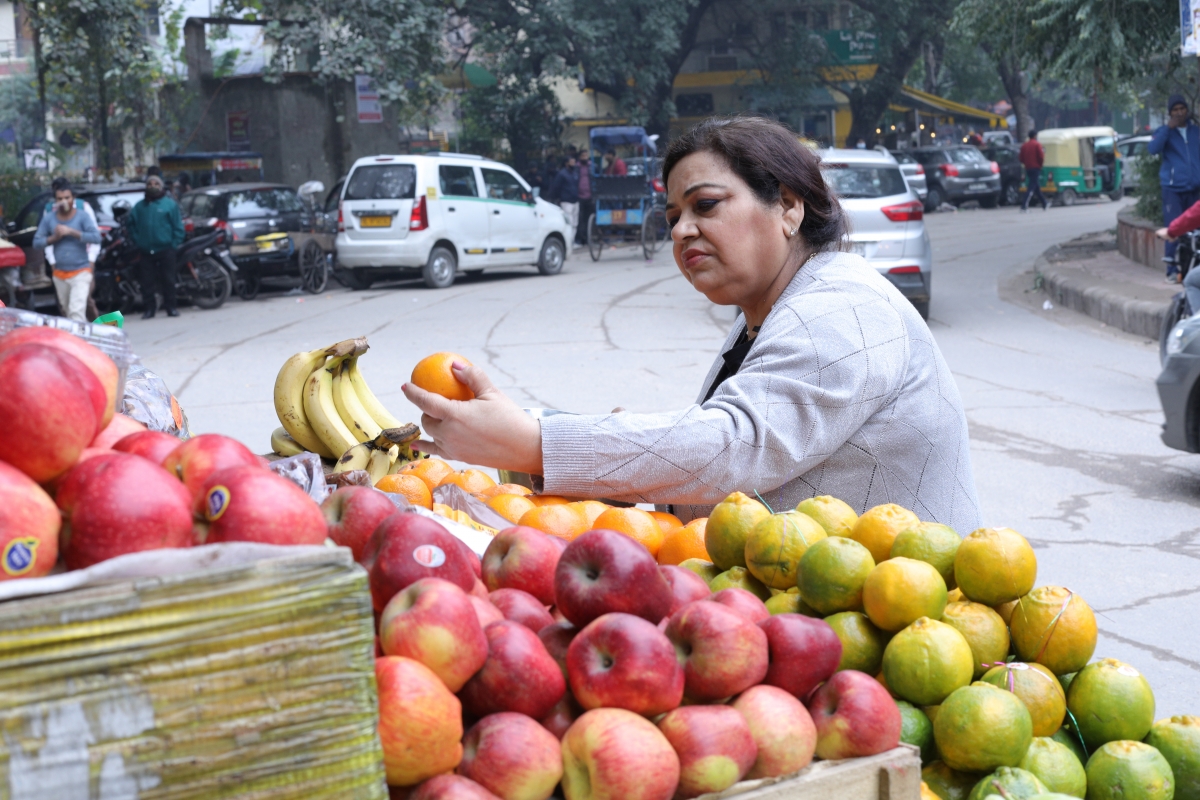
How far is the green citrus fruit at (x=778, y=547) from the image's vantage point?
207cm

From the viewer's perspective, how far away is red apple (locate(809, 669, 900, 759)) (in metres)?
1.60

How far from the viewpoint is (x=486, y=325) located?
13508mm

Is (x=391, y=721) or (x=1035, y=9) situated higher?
(x=1035, y=9)

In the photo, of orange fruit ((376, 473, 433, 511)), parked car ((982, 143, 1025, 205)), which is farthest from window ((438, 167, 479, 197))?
parked car ((982, 143, 1025, 205))

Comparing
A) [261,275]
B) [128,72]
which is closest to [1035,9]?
[261,275]

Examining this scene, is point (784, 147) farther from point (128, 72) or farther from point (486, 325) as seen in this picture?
point (128, 72)

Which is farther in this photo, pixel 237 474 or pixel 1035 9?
pixel 1035 9

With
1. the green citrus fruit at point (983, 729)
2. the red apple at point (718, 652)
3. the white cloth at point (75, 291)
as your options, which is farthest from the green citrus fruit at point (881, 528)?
the white cloth at point (75, 291)

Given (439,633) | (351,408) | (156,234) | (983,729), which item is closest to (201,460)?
(439,633)

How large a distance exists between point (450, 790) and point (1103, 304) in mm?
12798

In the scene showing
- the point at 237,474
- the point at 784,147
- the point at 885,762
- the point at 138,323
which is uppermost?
the point at 784,147

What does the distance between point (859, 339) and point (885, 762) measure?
1105 millimetres

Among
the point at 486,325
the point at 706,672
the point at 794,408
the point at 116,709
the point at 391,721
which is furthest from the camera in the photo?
the point at 486,325

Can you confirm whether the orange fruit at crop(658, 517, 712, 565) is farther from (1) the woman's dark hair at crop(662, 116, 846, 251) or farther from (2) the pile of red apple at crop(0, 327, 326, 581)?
(2) the pile of red apple at crop(0, 327, 326, 581)
